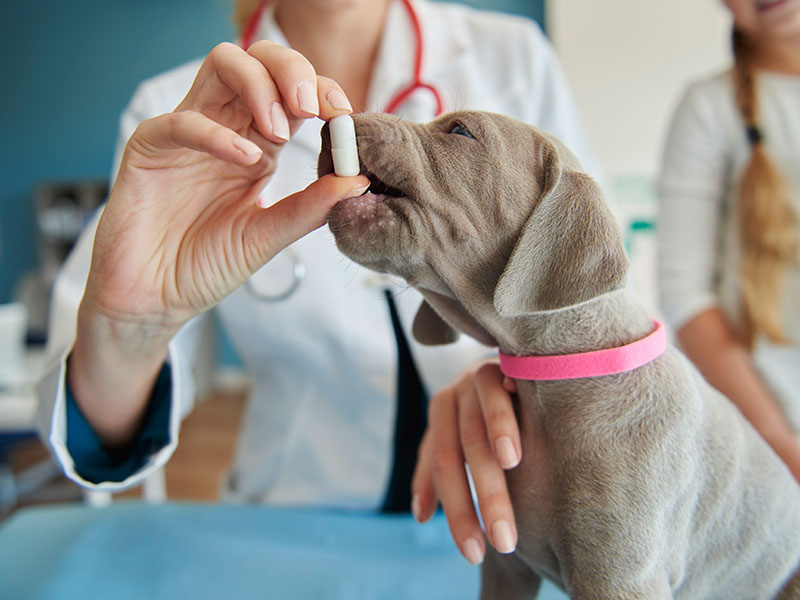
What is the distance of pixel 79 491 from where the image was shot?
10.3ft

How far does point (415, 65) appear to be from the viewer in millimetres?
1078

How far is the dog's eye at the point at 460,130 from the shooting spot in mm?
616

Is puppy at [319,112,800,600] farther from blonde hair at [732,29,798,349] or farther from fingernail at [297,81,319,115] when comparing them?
Answer: blonde hair at [732,29,798,349]

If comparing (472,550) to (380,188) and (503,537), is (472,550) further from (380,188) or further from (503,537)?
(380,188)

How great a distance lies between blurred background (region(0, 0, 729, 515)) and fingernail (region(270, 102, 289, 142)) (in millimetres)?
2673

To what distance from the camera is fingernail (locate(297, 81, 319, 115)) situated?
537 mm

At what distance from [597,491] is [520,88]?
81 cm

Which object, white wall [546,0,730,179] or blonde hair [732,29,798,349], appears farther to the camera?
white wall [546,0,730,179]

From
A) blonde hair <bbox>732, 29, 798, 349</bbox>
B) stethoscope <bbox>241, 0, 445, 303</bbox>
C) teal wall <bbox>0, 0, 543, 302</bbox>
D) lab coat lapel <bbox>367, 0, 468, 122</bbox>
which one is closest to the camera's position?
stethoscope <bbox>241, 0, 445, 303</bbox>

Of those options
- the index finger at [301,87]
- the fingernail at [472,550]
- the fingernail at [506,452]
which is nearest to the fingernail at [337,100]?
the index finger at [301,87]

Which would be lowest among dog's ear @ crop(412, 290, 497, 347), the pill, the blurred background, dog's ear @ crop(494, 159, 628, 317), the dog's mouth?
the blurred background

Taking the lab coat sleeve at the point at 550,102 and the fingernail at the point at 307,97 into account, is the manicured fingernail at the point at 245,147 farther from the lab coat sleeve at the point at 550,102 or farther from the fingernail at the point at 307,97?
the lab coat sleeve at the point at 550,102

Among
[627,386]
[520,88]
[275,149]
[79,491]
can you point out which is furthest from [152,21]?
[627,386]

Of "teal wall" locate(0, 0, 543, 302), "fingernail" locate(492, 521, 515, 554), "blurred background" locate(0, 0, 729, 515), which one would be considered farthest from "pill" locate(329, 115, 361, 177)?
"teal wall" locate(0, 0, 543, 302)
